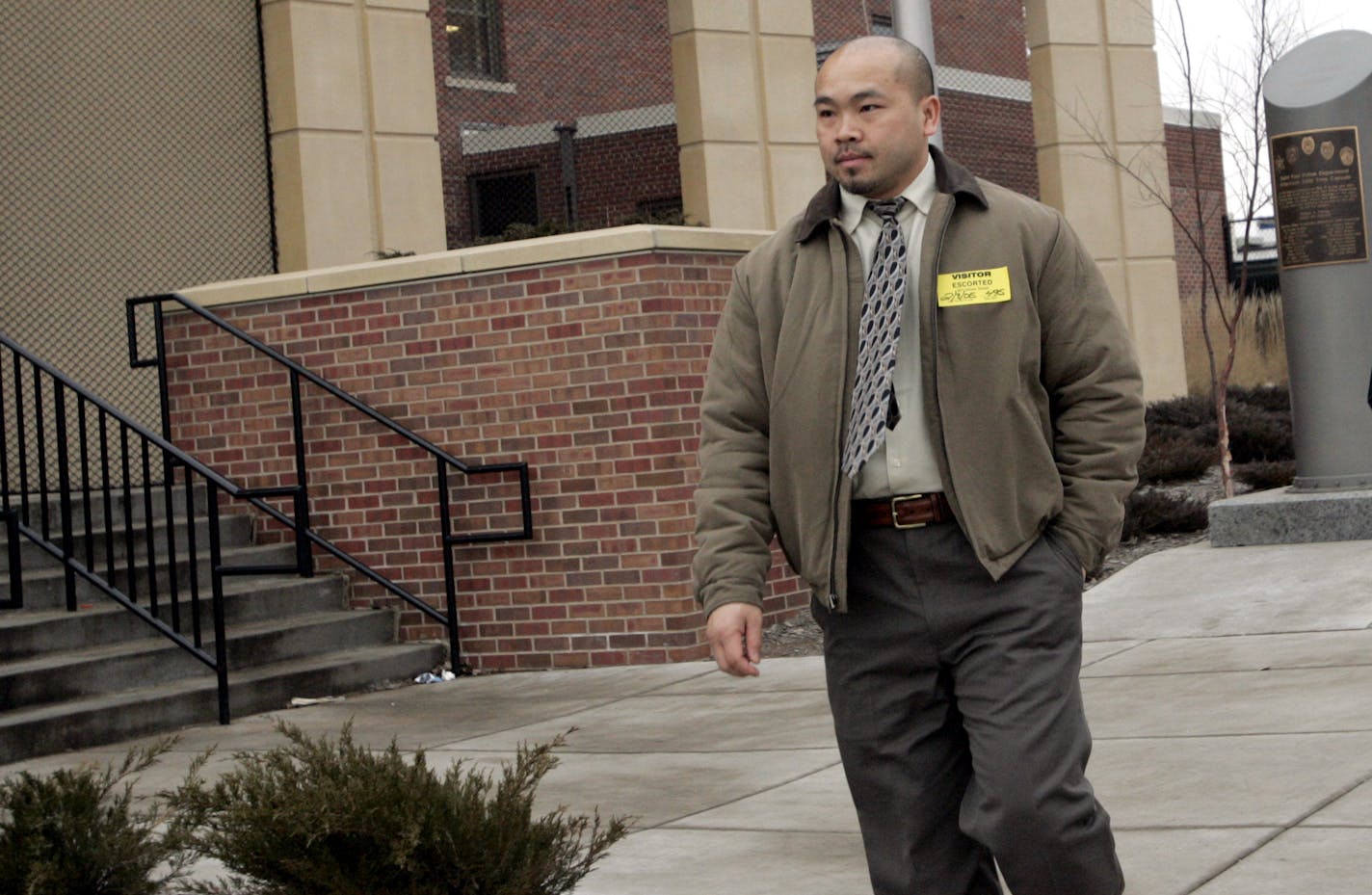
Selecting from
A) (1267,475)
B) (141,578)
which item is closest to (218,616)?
(141,578)

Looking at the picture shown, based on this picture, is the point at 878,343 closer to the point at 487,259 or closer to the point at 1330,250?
the point at 487,259

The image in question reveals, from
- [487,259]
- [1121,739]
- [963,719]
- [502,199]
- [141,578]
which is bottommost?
[1121,739]

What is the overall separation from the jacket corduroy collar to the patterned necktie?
9 cm

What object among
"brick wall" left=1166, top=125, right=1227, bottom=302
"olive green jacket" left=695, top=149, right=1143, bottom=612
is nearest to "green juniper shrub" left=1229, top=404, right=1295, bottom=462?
"olive green jacket" left=695, top=149, right=1143, bottom=612

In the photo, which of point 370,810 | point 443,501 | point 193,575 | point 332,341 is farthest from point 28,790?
point 332,341

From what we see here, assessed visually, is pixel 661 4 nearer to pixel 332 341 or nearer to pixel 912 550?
pixel 332 341

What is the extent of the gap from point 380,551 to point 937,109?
23.0 feet

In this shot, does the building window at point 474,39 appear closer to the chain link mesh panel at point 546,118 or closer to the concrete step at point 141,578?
the chain link mesh panel at point 546,118

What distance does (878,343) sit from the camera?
11.4 feet

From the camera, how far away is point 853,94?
3471mm

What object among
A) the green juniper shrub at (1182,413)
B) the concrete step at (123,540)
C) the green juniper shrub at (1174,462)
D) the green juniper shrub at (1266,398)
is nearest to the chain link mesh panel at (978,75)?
the green juniper shrub at (1266,398)

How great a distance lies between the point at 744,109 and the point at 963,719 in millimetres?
11026

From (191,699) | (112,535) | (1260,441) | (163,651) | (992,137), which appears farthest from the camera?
(992,137)

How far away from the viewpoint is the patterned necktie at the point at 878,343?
11.2 ft
